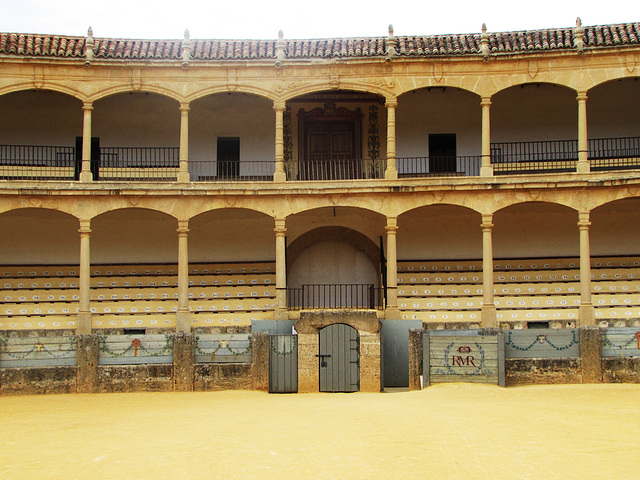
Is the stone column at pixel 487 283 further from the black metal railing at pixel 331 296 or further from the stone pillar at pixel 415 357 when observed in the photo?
the stone pillar at pixel 415 357

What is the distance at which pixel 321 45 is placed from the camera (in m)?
23.3

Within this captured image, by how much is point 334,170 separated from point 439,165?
369cm

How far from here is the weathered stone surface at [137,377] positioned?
701 inches

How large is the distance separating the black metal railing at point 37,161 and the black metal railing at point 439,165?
11227mm

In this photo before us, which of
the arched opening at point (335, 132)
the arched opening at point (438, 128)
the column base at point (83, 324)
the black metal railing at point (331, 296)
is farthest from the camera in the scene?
the arched opening at point (438, 128)

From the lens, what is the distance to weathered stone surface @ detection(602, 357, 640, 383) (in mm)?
17703

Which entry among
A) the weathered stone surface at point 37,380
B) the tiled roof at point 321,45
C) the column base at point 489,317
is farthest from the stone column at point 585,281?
the weathered stone surface at point 37,380

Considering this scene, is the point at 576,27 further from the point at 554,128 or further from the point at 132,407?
the point at 132,407

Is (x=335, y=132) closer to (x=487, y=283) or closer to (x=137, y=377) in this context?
(x=487, y=283)

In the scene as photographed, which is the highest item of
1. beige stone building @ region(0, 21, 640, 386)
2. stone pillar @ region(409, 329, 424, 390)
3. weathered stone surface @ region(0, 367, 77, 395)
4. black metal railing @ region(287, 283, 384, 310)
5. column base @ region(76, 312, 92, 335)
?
beige stone building @ region(0, 21, 640, 386)

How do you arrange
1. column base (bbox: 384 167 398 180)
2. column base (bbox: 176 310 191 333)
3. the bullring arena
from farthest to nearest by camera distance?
column base (bbox: 384 167 398 180) → column base (bbox: 176 310 191 333) → the bullring arena

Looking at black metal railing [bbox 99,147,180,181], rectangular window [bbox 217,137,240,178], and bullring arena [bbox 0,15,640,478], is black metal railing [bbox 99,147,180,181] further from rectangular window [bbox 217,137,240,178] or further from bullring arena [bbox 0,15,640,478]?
rectangular window [bbox 217,137,240,178]

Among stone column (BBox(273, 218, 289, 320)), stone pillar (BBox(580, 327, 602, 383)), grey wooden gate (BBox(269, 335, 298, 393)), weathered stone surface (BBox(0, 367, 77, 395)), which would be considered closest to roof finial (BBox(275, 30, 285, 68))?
stone column (BBox(273, 218, 289, 320))

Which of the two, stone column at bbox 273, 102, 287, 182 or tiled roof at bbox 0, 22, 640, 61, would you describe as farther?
stone column at bbox 273, 102, 287, 182
